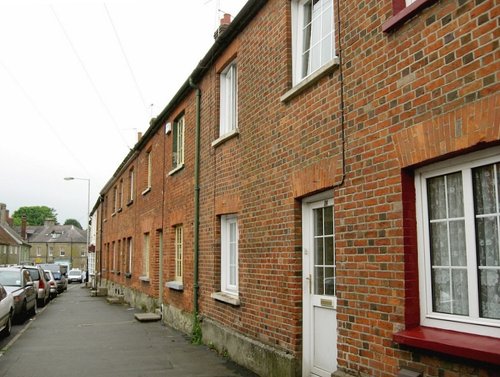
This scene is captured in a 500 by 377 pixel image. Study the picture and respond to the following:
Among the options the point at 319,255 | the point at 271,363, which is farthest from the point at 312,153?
the point at 271,363

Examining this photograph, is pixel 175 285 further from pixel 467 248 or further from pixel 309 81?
pixel 467 248

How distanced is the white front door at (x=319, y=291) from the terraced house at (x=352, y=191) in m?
0.02

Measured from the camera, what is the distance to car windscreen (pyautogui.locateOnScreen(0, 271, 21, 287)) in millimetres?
15977

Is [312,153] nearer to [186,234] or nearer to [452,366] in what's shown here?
[452,366]

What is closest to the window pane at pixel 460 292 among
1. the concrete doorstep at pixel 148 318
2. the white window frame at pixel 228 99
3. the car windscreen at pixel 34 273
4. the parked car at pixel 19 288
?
the white window frame at pixel 228 99

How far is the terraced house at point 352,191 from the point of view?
4.19 m

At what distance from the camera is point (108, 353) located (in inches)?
393

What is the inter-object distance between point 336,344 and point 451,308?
1830 mm

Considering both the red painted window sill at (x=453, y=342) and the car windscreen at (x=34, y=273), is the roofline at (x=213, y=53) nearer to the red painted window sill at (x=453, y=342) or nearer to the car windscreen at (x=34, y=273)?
the red painted window sill at (x=453, y=342)

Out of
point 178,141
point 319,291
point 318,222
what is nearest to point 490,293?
point 319,291

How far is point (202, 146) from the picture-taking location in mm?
11281

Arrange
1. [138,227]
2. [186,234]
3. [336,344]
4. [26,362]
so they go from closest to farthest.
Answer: [336,344]
[26,362]
[186,234]
[138,227]

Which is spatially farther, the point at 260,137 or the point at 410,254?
the point at 260,137

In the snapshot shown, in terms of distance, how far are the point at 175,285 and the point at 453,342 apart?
30.9 ft
